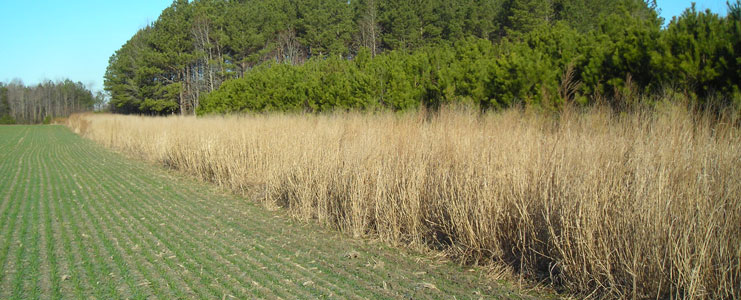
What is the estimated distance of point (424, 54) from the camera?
1389cm

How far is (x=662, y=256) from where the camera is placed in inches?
110

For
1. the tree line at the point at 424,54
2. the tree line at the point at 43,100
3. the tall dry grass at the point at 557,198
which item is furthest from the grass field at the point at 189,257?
the tree line at the point at 43,100

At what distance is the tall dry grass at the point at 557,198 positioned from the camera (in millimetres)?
2717

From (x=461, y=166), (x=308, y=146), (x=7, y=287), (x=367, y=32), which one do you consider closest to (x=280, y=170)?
(x=308, y=146)

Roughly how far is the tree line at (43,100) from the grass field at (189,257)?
309 feet

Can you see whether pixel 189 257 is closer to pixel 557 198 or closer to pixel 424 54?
pixel 557 198

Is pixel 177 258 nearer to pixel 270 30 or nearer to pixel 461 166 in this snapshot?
pixel 461 166

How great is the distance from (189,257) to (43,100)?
10867cm

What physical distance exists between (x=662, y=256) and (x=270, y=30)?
42073 millimetres

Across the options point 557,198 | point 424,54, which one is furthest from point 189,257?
point 424,54

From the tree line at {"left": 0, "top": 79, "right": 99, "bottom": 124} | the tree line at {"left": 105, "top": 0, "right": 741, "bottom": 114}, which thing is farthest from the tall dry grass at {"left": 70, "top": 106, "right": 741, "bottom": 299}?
the tree line at {"left": 0, "top": 79, "right": 99, "bottom": 124}

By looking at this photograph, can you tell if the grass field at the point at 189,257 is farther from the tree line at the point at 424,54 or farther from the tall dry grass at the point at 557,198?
the tree line at the point at 424,54

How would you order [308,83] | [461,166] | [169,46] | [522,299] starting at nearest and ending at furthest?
[522,299] < [461,166] < [308,83] < [169,46]

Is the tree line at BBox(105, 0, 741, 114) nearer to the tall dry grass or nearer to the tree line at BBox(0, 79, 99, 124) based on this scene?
the tall dry grass
